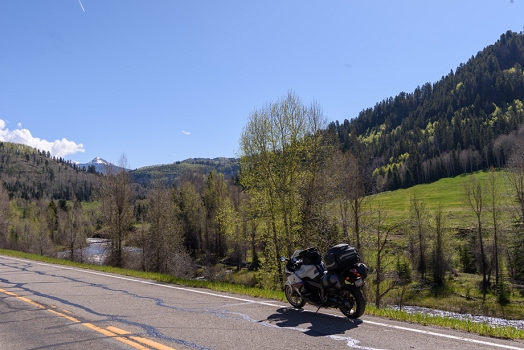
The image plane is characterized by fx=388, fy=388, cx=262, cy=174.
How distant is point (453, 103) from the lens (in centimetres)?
18775

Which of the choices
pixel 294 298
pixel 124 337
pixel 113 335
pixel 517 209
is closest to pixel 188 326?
pixel 124 337

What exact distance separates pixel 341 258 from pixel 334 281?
0.46 meters

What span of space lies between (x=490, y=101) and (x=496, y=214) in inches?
6083

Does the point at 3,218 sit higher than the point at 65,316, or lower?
higher

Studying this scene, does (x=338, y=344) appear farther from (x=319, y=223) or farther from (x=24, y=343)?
(x=319, y=223)

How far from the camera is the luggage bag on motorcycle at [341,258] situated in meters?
7.60

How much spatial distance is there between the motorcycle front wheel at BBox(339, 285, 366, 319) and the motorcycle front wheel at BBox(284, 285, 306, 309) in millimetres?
1167

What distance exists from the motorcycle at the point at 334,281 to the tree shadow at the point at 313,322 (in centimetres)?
24

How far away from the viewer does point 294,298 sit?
346 inches

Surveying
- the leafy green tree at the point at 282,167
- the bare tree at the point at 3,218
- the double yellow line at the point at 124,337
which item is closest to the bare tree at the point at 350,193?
the leafy green tree at the point at 282,167

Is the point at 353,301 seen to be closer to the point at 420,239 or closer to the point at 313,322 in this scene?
the point at 313,322

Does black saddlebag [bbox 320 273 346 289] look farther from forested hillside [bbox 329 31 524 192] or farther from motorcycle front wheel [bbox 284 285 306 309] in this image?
forested hillside [bbox 329 31 524 192]

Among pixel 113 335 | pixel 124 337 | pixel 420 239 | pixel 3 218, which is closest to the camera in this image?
pixel 124 337

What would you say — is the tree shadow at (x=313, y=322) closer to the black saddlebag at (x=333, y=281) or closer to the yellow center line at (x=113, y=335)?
the black saddlebag at (x=333, y=281)
